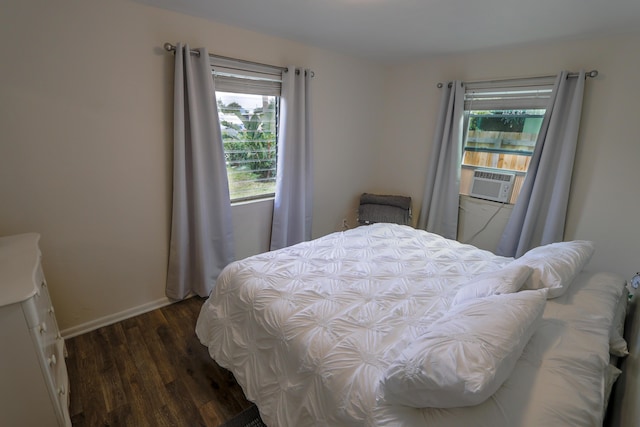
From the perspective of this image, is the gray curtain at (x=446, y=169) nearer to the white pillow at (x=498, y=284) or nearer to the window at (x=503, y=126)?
the window at (x=503, y=126)

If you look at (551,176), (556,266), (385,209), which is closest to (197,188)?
(385,209)

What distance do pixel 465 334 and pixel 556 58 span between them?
269 centimetres

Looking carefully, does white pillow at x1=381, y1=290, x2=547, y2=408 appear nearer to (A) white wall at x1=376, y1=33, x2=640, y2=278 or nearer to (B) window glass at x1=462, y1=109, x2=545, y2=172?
(A) white wall at x1=376, y1=33, x2=640, y2=278

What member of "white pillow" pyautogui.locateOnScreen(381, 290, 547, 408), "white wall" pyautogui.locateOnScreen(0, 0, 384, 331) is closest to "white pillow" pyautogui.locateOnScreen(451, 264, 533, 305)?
"white pillow" pyautogui.locateOnScreen(381, 290, 547, 408)

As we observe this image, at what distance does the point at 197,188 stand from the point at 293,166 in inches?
37.9

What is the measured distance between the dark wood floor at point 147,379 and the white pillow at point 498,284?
1294mm

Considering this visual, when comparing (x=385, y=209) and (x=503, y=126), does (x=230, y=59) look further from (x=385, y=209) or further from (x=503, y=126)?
(x=503, y=126)

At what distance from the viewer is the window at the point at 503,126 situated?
8.82 ft

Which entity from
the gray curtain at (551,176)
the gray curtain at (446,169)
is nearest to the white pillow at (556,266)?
the gray curtain at (551,176)

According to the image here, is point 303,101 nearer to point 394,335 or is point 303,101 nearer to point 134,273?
point 134,273

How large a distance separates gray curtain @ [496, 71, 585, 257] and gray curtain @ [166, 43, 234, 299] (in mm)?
2603

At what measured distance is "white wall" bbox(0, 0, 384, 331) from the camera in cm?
174

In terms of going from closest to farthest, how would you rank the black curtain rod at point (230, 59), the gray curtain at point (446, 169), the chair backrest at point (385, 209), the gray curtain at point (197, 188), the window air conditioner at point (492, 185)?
the black curtain rod at point (230, 59) < the gray curtain at point (197, 188) < the window air conditioner at point (492, 185) < the gray curtain at point (446, 169) < the chair backrest at point (385, 209)

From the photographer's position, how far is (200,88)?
90.3 inches
